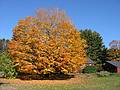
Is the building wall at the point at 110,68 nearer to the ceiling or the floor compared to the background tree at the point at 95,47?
nearer to the floor

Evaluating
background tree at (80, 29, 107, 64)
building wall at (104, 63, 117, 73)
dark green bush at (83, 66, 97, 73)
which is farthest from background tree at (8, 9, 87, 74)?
background tree at (80, 29, 107, 64)

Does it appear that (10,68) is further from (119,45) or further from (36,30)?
(119,45)

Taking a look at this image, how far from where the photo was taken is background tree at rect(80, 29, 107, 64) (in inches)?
4576

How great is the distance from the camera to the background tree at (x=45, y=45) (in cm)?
5528

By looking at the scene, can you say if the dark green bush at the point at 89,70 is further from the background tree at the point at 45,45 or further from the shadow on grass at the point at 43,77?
the background tree at the point at 45,45

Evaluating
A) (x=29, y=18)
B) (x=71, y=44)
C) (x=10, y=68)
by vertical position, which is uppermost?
(x=29, y=18)

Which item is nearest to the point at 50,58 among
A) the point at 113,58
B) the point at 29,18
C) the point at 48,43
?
the point at 48,43

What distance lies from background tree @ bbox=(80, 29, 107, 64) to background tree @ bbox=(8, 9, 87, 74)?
190 feet

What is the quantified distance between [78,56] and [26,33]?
32.2ft

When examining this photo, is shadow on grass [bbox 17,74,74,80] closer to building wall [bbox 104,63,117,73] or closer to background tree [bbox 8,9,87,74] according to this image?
background tree [bbox 8,9,87,74]

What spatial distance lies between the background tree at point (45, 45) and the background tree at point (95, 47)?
190 ft

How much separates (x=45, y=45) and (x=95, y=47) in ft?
215

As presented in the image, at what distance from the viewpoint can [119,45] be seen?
131 meters

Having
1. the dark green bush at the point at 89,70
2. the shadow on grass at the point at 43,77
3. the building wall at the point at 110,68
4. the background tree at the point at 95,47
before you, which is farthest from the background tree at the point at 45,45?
the background tree at the point at 95,47
